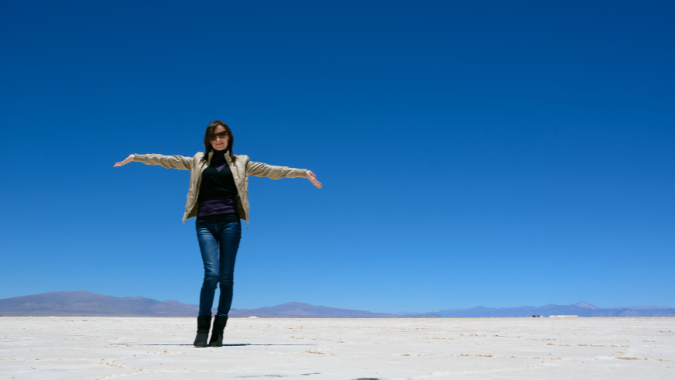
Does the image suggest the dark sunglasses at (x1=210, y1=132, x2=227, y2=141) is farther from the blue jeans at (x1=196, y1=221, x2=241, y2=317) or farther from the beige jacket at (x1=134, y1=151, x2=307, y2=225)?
the blue jeans at (x1=196, y1=221, x2=241, y2=317)

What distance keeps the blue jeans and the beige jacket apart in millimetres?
223

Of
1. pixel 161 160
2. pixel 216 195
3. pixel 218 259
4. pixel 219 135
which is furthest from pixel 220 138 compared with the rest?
pixel 218 259

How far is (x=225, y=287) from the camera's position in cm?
569

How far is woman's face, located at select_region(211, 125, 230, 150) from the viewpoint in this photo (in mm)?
5820

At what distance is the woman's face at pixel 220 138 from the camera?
19.1ft

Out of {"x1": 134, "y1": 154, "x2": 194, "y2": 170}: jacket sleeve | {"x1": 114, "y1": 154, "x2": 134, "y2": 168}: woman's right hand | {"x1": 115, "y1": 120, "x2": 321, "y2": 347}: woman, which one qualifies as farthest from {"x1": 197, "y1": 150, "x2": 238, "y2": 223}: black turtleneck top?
{"x1": 114, "y1": 154, "x2": 134, "y2": 168}: woman's right hand

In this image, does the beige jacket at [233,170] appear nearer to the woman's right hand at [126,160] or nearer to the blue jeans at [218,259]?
the woman's right hand at [126,160]
